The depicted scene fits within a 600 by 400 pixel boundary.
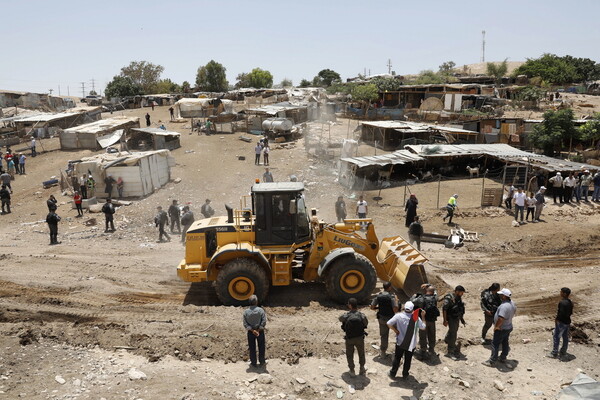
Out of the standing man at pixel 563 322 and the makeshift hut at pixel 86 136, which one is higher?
the makeshift hut at pixel 86 136

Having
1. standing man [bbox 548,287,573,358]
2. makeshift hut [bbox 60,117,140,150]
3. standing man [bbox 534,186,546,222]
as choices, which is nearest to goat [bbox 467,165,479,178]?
standing man [bbox 534,186,546,222]

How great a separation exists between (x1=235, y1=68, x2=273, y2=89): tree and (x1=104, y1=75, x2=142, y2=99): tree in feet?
71.6

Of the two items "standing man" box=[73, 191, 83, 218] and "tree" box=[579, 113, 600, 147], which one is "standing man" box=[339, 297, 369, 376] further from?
"tree" box=[579, 113, 600, 147]

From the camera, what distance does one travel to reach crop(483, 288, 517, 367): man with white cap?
24.5 ft

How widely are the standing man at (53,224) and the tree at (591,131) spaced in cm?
2453

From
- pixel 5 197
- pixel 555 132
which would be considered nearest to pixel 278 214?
pixel 5 197

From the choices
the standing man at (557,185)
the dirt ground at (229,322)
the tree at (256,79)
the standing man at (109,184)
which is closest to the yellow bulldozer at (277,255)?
the dirt ground at (229,322)

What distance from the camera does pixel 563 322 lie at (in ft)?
25.4

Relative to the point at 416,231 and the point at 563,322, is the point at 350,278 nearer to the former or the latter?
the point at 563,322

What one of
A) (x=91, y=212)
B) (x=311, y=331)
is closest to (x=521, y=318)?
(x=311, y=331)

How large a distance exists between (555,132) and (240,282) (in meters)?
22.0

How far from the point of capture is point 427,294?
780cm

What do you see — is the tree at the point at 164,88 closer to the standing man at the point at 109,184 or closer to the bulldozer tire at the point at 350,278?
the standing man at the point at 109,184

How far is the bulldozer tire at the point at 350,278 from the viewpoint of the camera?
9719 mm
